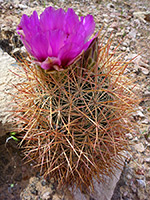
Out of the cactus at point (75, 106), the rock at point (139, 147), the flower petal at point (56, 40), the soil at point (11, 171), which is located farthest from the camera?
the rock at point (139, 147)

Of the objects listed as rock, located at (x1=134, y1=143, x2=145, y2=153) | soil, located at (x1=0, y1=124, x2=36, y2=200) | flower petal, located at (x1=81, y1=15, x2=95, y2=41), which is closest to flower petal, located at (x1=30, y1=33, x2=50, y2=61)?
flower petal, located at (x1=81, y1=15, x2=95, y2=41)

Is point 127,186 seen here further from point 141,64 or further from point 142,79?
point 141,64

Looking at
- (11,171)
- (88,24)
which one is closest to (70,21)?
(88,24)

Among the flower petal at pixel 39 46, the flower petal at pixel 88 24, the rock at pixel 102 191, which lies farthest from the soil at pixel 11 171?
the flower petal at pixel 88 24

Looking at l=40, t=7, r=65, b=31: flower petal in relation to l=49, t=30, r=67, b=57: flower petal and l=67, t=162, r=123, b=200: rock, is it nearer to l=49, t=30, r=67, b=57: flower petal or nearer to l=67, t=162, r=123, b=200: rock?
l=49, t=30, r=67, b=57: flower petal

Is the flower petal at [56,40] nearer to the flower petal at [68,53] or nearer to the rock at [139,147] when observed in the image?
the flower petal at [68,53]

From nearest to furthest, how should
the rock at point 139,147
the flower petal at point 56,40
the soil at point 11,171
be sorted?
the flower petal at point 56,40
the soil at point 11,171
the rock at point 139,147

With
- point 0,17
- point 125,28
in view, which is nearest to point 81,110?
point 0,17

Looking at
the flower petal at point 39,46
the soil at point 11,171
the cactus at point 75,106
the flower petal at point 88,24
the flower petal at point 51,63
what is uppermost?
the flower petal at point 88,24

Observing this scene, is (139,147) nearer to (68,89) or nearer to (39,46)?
(68,89)
